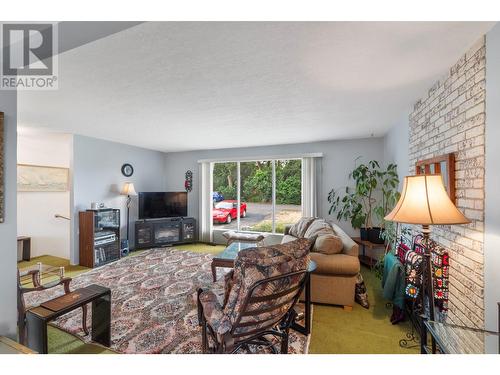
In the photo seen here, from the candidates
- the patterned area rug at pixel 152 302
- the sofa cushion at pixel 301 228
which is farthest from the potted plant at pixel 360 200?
the patterned area rug at pixel 152 302

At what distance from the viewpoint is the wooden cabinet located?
152 inches

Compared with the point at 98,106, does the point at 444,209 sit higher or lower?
lower

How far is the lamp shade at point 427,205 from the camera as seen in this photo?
1.35 metres

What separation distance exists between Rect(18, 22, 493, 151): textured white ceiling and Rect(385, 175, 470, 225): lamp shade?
35.7 inches

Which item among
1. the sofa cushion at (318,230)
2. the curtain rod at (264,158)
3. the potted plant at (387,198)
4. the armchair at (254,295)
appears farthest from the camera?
the curtain rod at (264,158)

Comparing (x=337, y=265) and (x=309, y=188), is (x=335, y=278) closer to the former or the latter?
(x=337, y=265)

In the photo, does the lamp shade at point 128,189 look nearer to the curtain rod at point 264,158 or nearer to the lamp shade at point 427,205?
the curtain rod at point 264,158

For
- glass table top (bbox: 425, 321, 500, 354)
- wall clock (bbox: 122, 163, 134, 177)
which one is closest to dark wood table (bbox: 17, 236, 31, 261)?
wall clock (bbox: 122, 163, 134, 177)

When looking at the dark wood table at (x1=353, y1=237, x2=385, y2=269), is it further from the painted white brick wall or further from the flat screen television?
the flat screen television

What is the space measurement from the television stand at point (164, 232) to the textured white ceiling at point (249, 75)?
235 cm
